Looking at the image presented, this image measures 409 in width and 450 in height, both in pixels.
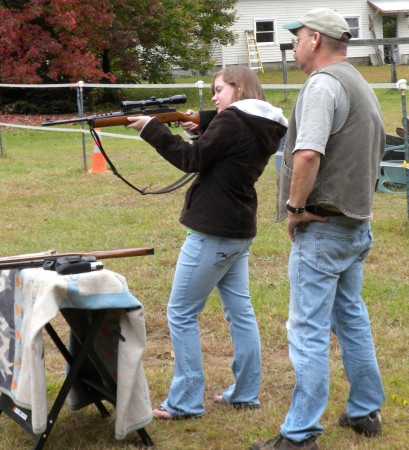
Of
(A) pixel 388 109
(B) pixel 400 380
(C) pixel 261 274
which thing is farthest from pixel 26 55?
(B) pixel 400 380

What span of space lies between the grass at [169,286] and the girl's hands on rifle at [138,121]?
5.03ft

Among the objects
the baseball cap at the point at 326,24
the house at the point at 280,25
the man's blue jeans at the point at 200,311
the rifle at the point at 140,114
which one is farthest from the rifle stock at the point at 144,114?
the house at the point at 280,25

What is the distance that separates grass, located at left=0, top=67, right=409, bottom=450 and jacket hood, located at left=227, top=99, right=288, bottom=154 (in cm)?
146

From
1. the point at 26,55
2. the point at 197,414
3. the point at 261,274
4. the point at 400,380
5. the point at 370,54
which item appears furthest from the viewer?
the point at 370,54

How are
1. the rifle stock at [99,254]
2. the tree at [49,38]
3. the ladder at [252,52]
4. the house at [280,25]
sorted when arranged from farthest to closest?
1. the house at [280,25]
2. the ladder at [252,52]
3. the tree at [49,38]
4. the rifle stock at [99,254]

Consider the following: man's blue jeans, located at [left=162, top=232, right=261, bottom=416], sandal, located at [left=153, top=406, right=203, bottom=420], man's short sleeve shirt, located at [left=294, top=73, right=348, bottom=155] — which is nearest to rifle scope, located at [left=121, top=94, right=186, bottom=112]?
man's blue jeans, located at [left=162, top=232, right=261, bottom=416]

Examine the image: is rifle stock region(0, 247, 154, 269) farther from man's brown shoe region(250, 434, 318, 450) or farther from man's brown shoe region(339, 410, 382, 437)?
man's brown shoe region(339, 410, 382, 437)

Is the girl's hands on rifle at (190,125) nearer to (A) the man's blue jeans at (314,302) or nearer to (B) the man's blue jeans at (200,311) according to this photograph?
(B) the man's blue jeans at (200,311)

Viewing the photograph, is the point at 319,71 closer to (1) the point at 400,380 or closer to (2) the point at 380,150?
(2) the point at 380,150

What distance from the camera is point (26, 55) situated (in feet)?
82.4

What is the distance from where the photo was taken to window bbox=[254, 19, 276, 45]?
4100 centimetres

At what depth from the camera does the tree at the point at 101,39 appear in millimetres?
24922

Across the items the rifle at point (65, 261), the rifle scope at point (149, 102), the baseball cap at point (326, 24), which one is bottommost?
the rifle at point (65, 261)

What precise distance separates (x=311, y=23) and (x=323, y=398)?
1.67 m
